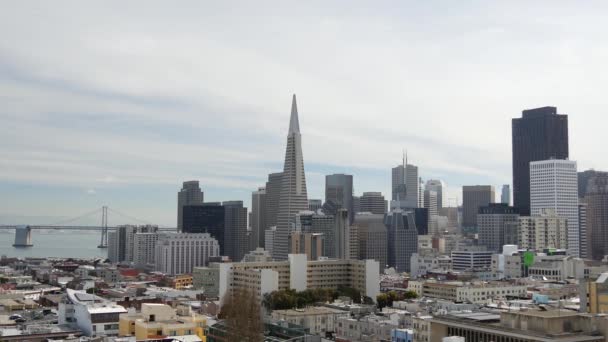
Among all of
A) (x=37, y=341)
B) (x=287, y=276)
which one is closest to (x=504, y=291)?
(x=287, y=276)

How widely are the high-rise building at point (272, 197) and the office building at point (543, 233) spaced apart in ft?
240

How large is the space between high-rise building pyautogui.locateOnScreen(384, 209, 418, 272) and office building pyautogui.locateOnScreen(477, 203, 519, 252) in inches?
532

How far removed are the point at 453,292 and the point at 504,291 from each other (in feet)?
15.3

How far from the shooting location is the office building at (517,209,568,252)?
393ft

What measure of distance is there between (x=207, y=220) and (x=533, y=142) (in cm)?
7947

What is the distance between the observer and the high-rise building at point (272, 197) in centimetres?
18275

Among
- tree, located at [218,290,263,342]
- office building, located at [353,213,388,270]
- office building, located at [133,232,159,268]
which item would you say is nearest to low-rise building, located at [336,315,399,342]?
tree, located at [218,290,263,342]

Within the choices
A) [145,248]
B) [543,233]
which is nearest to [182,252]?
[145,248]

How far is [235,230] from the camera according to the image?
6998 inches

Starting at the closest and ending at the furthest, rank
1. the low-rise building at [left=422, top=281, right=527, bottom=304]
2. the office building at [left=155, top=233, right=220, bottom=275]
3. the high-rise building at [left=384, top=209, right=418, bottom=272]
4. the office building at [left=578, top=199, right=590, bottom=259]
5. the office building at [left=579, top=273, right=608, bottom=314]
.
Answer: the office building at [left=579, top=273, right=608, bottom=314]
the low-rise building at [left=422, top=281, right=527, bottom=304]
the office building at [left=155, top=233, right=220, bottom=275]
the office building at [left=578, top=199, right=590, bottom=259]
the high-rise building at [left=384, top=209, right=418, bottom=272]

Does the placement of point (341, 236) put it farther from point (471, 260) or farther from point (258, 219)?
point (258, 219)

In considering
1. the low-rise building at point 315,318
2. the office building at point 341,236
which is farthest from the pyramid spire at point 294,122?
the low-rise building at point 315,318

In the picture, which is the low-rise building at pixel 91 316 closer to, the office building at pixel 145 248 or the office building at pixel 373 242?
the office building at pixel 373 242

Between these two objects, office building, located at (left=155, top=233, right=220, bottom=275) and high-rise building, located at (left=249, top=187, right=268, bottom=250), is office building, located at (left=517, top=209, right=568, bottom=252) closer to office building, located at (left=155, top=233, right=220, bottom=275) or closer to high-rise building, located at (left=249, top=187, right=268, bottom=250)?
office building, located at (left=155, top=233, right=220, bottom=275)
